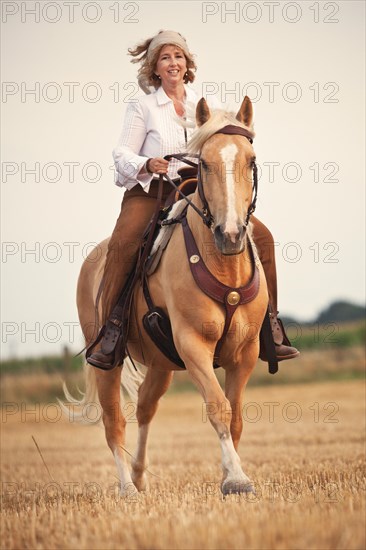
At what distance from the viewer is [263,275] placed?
304 inches

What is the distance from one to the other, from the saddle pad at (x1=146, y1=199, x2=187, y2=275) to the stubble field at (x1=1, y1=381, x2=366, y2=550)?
1.81m

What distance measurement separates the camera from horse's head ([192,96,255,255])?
258 inches

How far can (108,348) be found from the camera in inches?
328

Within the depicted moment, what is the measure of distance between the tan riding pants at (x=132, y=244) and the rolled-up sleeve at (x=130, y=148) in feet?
0.66

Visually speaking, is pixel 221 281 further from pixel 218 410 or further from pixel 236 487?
pixel 236 487

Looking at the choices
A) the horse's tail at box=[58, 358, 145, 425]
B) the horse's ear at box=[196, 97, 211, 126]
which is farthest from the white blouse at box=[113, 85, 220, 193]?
the horse's tail at box=[58, 358, 145, 425]

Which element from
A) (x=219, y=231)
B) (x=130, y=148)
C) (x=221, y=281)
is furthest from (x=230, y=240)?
(x=130, y=148)

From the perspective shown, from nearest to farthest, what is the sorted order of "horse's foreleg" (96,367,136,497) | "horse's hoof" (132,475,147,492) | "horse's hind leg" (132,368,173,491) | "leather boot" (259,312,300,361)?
"leather boot" (259,312,300,361), "horse's foreleg" (96,367,136,497), "horse's hoof" (132,475,147,492), "horse's hind leg" (132,368,173,491)

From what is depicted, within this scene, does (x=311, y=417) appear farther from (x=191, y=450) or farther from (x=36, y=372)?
(x=36, y=372)

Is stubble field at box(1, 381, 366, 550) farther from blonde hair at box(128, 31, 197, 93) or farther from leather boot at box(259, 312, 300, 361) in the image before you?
blonde hair at box(128, 31, 197, 93)

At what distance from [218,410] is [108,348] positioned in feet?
6.07

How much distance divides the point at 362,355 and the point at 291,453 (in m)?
20.2

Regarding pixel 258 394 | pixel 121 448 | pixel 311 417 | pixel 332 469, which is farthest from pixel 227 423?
pixel 258 394

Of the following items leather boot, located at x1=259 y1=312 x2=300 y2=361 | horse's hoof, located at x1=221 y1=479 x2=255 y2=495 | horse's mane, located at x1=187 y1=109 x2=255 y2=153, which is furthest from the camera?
leather boot, located at x1=259 y1=312 x2=300 y2=361
